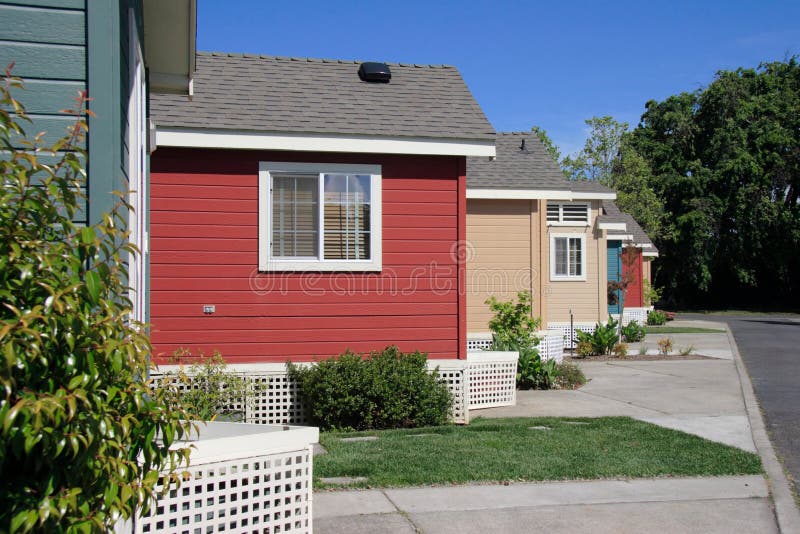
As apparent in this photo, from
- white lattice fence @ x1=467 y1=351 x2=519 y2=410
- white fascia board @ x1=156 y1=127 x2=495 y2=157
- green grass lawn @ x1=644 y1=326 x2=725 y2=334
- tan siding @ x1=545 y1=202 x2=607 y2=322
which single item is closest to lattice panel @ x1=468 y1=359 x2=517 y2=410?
white lattice fence @ x1=467 y1=351 x2=519 y2=410

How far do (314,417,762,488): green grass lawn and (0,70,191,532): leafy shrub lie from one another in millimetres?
4309

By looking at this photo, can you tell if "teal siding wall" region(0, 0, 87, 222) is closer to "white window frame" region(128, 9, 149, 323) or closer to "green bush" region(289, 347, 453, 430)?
"white window frame" region(128, 9, 149, 323)

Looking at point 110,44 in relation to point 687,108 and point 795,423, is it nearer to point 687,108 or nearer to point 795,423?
point 795,423

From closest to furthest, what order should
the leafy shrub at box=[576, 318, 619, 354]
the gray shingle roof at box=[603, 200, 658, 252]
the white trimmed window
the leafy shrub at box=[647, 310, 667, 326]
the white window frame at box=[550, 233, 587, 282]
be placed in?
the leafy shrub at box=[576, 318, 619, 354] < the white window frame at box=[550, 233, 587, 282] < the white trimmed window < the gray shingle roof at box=[603, 200, 658, 252] < the leafy shrub at box=[647, 310, 667, 326]

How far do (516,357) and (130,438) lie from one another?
395 inches

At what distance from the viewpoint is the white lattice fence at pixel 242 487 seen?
4.43 m

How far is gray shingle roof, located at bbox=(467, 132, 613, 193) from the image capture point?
16.3 metres

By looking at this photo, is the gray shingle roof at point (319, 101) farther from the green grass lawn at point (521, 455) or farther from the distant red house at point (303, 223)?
the green grass lawn at point (521, 455)

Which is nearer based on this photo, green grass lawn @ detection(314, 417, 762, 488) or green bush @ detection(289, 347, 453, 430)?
green grass lawn @ detection(314, 417, 762, 488)

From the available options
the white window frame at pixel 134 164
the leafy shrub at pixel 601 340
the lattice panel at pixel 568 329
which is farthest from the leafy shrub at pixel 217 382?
the lattice panel at pixel 568 329

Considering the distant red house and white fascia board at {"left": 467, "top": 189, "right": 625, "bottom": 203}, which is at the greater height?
white fascia board at {"left": 467, "top": 189, "right": 625, "bottom": 203}

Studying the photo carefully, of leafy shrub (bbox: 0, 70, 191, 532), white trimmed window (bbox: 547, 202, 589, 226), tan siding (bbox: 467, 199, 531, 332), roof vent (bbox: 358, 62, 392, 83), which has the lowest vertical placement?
leafy shrub (bbox: 0, 70, 191, 532)

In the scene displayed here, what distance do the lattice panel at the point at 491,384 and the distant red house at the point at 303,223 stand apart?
1.58m

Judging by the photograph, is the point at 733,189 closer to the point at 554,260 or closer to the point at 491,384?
the point at 554,260
